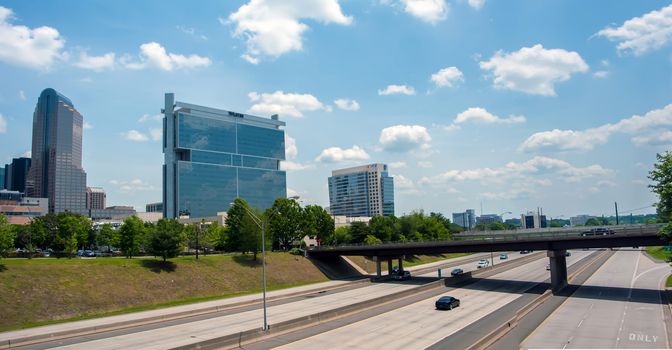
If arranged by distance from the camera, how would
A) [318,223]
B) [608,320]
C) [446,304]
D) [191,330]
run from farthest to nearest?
[318,223] < [446,304] < [191,330] < [608,320]

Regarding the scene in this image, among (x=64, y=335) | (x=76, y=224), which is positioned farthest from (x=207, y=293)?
(x=76, y=224)

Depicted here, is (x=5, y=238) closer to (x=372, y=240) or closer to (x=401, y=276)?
(x=401, y=276)

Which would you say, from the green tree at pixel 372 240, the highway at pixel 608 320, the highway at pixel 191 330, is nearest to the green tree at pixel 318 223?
the green tree at pixel 372 240

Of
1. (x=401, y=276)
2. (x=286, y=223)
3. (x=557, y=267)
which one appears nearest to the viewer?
(x=557, y=267)

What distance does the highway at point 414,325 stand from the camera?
3281 cm

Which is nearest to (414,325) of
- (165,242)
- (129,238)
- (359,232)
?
(165,242)

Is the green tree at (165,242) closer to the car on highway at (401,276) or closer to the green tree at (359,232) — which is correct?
the car on highway at (401,276)

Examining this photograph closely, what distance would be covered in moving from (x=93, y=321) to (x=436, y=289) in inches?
1682

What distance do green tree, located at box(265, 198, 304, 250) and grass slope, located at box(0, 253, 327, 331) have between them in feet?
66.9

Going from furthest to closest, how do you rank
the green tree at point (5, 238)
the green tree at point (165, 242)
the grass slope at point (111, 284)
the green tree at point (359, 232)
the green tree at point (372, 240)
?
1. the green tree at point (359, 232)
2. the green tree at point (372, 240)
3. the green tree at point (165, 242)
4. the green tree at point (5, 238)
5. the grass slope at point (111, 284)

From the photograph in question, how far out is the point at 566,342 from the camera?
105 feet

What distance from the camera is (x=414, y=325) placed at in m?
39.3

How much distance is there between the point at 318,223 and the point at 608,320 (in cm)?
8023

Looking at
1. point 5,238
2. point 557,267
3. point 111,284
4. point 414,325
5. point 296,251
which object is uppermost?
point 5,238
